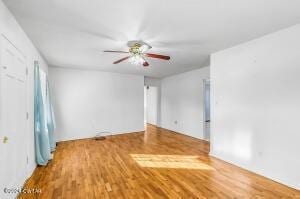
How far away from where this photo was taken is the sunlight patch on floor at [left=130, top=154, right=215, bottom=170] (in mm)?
3201

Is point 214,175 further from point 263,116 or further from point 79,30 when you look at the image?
point 79,30

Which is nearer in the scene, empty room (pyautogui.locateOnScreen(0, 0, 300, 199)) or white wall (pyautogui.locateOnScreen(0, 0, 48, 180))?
white wall (pyautogui.locateOnScreen(0, 0, 48, 180))

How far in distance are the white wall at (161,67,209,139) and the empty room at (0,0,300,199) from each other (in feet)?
4.84

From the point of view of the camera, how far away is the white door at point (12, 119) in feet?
5.88

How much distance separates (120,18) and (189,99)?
180 inches

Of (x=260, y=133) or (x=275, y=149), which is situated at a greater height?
(x=260, y=133)

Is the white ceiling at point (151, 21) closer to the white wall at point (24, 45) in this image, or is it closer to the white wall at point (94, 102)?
the white wall at point (24, 45)

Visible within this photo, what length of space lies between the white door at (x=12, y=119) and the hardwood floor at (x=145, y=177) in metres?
0.46

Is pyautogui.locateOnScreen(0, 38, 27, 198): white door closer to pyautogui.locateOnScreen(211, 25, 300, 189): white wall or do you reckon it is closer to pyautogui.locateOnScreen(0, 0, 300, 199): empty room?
pyautogui.locateOnScreen(0, 0, 300, 199): empty room

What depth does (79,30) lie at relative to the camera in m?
2.48

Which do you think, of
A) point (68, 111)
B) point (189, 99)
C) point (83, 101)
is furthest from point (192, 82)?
point (68, 111)

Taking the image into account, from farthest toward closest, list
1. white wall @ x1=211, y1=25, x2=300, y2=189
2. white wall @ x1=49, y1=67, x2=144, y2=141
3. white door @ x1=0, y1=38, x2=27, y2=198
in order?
1. white wall @ x1=49, y1=67, x2=144, y2=141
2. white wall @ x1=211, y1=25, x2=300, y2=189
3. white door @ x1=0, y1=38, x2=27, y2=198

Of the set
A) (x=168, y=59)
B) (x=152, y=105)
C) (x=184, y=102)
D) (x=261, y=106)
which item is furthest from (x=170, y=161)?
(x=152, y=105)

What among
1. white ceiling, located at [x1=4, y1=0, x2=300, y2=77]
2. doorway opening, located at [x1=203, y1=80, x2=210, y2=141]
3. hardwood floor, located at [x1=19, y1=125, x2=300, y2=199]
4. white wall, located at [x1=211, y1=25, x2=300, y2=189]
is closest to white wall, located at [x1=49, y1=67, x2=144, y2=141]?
hardwood floor, located at [x1=19, y1=125, x2=300, y2=199]
